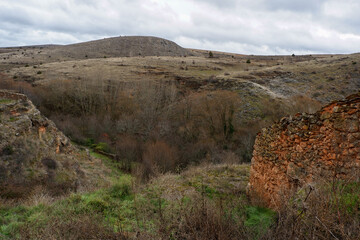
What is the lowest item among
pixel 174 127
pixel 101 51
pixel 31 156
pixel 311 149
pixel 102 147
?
pixel 102 147

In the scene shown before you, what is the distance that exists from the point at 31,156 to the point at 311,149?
40.9ft

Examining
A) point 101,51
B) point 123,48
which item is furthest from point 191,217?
point 123,48

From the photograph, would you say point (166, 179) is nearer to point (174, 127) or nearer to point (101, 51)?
point (174, 127)

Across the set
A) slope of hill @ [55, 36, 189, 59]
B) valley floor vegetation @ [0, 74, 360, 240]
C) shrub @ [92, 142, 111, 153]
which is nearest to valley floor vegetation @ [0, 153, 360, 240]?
valley floor vegetation @ [0, 74, 360, 240]

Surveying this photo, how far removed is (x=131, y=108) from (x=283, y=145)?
79.5ft

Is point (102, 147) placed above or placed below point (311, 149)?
below

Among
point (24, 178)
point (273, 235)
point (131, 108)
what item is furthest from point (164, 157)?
point (273, 235)

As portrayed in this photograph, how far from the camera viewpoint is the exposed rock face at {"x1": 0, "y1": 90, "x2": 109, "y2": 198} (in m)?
9.92

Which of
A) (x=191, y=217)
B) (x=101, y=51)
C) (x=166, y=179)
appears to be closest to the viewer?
(x=191, y=217)

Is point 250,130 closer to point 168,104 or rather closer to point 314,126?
point 168,104

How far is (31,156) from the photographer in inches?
446

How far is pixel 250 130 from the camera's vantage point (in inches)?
853

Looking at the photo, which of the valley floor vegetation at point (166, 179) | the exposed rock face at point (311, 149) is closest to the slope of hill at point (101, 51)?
the valley floor vegetation at point (166, 179)

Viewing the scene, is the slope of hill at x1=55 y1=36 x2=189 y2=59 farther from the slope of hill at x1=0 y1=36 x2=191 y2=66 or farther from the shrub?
the shrub
